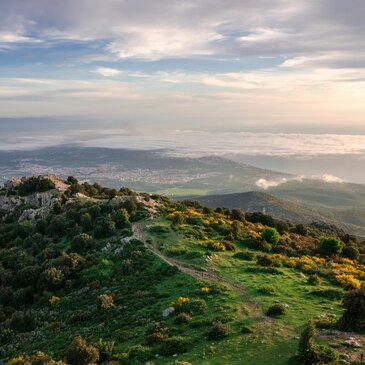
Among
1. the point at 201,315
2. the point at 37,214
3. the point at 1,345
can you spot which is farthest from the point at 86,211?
the point at 201,315

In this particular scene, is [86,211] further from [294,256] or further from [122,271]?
[294,256]

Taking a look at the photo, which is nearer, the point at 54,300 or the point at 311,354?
the point at 311,354

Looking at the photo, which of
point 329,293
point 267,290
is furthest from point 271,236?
point 267,290

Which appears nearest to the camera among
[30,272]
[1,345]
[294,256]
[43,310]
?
[1,345]

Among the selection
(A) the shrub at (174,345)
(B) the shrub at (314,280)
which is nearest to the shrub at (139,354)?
(A) the shrub at (174,345)

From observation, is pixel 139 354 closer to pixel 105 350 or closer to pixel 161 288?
pixel 105 350

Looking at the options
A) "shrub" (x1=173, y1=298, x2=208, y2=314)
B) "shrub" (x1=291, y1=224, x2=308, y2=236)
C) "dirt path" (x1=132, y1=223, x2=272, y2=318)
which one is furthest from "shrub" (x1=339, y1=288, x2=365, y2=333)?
"shrub" (x1=291, y1=224, x2=308, y2=236)

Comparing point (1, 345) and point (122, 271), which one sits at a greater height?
point (122, 271)

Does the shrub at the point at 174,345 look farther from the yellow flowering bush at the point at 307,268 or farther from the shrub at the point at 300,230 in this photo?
the shrub at the point at 300,230
